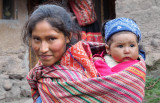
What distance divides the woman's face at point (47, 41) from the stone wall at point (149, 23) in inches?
75.3

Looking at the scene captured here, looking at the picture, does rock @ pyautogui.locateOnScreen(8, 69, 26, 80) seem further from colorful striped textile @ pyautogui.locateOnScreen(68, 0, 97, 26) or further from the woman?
the woman

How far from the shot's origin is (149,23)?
299cm

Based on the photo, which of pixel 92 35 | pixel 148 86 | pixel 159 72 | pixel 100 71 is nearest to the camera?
pixel 100 71

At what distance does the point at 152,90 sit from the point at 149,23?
1.00 metres

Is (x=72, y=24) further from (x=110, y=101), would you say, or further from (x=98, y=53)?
(x=110, y=101)

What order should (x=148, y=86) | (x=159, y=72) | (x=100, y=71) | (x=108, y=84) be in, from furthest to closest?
(x=159, y=72) → (x=148, y=86) → (x=100, y=71) → (x=108, y=84)

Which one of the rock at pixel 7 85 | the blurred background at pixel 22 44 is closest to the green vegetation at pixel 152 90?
the blurred background at pixel 22 44

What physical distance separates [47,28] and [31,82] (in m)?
0.48

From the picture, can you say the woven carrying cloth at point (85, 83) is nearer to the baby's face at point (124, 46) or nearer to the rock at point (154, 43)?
the baby's face at point (124, 46)

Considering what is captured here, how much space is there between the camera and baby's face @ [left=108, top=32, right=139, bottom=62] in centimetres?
144

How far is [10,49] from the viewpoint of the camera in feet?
10.8

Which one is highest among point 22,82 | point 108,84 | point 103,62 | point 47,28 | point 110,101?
point 47,28

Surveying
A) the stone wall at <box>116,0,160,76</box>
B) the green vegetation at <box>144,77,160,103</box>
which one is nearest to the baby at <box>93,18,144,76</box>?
the green vegetation at <box>144,77,160,103</box>

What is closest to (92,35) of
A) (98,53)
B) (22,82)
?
(22,82)
